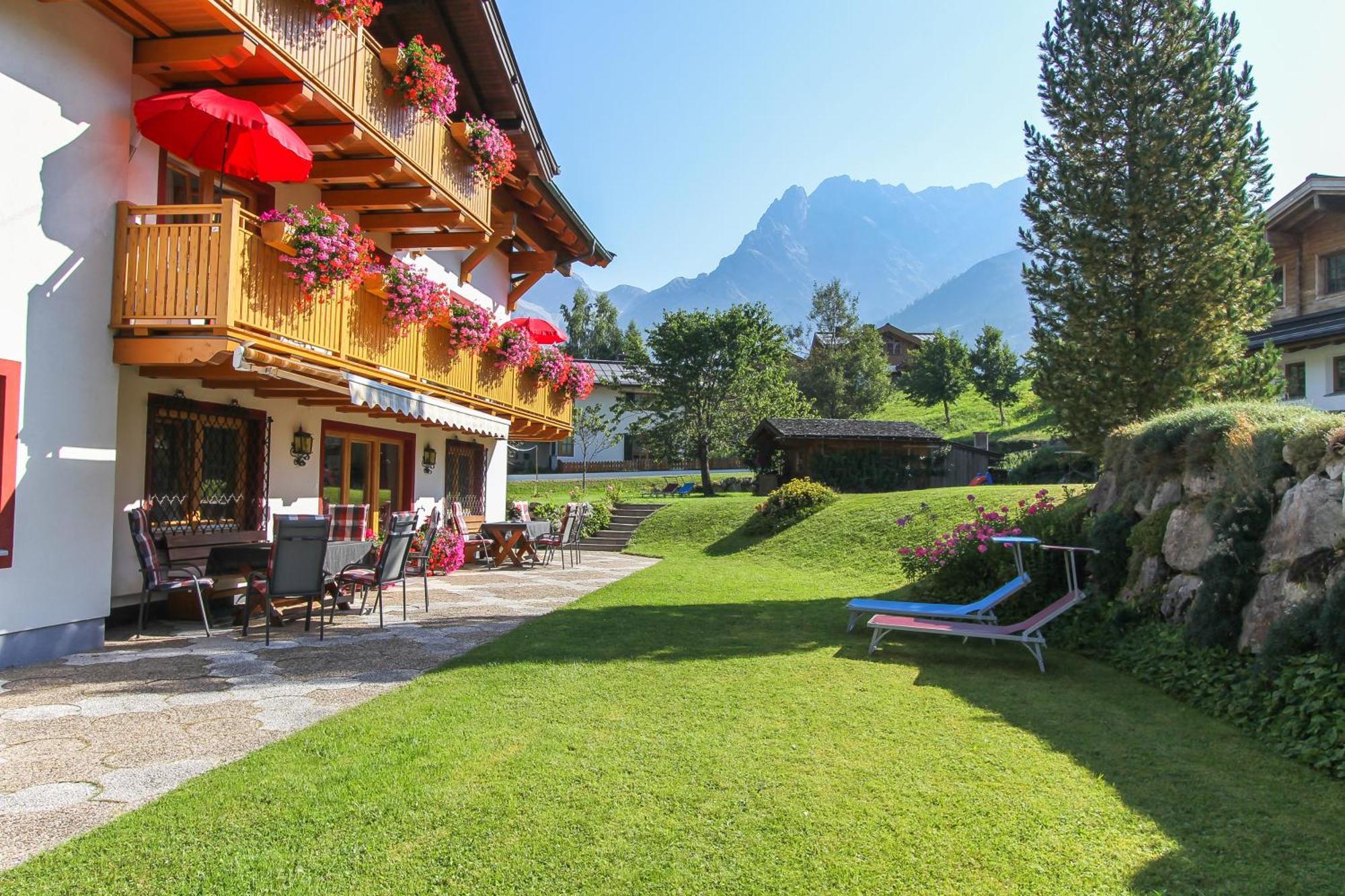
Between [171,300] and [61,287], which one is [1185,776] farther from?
[61,287]

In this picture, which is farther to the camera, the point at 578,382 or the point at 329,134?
A: the point at 578,382

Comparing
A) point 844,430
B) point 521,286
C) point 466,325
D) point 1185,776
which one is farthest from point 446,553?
point 844,430

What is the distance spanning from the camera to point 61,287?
7035mm

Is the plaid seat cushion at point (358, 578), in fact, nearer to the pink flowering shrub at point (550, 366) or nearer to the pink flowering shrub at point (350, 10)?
the pink flowering shrub at point (350, 10)

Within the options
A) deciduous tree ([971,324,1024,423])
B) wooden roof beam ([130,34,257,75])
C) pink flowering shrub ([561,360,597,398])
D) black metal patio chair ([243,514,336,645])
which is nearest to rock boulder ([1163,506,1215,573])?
black metal patio chair ([243,514,336,645])

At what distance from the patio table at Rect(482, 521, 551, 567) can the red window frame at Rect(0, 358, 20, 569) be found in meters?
9.64

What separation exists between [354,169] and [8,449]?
543 centimetres

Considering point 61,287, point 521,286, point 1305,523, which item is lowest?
point 1305,523

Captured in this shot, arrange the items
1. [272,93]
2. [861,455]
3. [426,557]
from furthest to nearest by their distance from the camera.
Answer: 1. [861,455]
2. [426,557]
3. [272,93]

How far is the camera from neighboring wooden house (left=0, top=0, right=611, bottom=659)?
6.80 meters

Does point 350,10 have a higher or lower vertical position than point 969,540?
higher

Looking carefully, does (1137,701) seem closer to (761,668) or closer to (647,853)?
(761,668)

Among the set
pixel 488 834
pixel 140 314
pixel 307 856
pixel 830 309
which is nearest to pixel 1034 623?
pixel 488 834

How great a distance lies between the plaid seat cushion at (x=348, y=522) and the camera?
1159 centimetres
